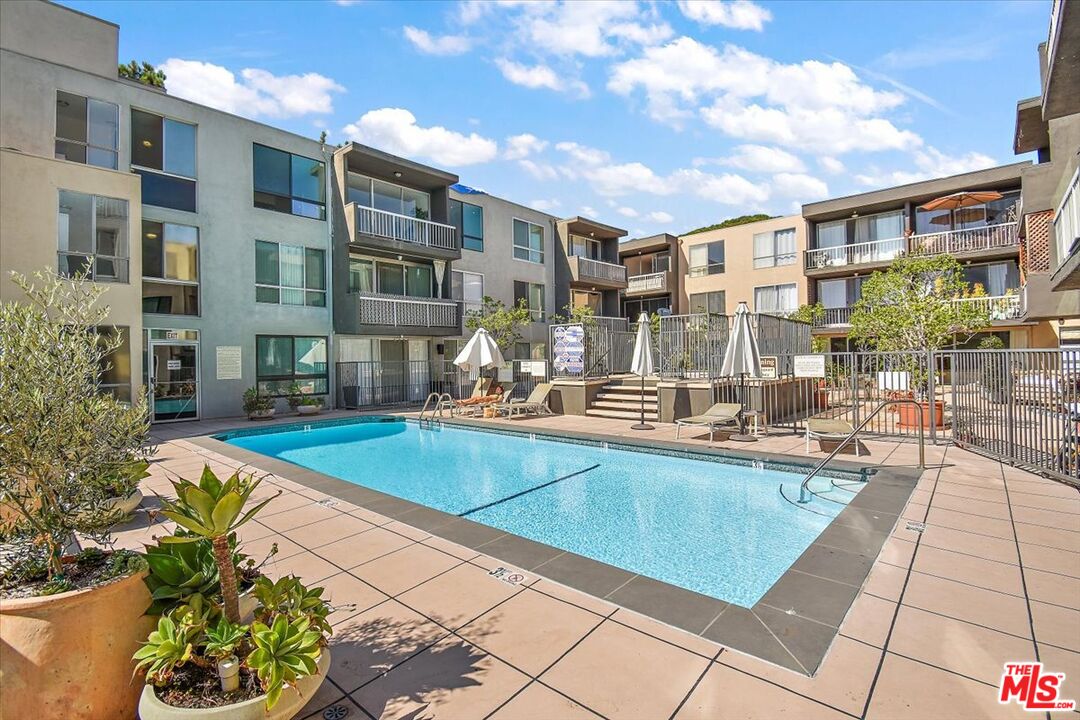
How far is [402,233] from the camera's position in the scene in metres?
17.8

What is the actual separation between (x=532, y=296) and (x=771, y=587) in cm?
2108

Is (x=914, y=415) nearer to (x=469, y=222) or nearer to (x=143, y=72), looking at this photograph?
(x=469, y=222)

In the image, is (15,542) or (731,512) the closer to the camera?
(15,542)

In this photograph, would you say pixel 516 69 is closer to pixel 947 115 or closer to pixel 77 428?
pixel 947 115

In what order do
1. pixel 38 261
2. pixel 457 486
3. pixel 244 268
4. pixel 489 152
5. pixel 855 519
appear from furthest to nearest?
1. pixel 489 152
2. pixel 244 268
3. pixel 38 261
4. pixel 457 486
5. pixel 855 519

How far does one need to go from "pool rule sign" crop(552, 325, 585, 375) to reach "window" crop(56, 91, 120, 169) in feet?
41.6

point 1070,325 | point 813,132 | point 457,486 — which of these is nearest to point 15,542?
→ point 457,486

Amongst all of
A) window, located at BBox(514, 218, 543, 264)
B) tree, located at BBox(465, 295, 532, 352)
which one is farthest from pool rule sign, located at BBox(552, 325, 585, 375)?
window, located at BBox(514, 218, 543, 264)

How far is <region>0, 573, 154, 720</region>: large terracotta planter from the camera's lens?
6.13 feet

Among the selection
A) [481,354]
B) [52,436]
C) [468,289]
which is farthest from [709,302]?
[52,436]

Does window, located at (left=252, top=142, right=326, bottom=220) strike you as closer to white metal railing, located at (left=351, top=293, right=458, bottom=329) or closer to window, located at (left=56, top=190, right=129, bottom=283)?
white metal railing, located at (left=351, top=293, right=458, bottom=329)

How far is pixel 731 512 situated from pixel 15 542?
20.5 ft

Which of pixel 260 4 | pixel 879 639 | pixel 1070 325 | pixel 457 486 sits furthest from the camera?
pixel 1070 325

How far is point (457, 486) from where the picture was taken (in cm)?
777
